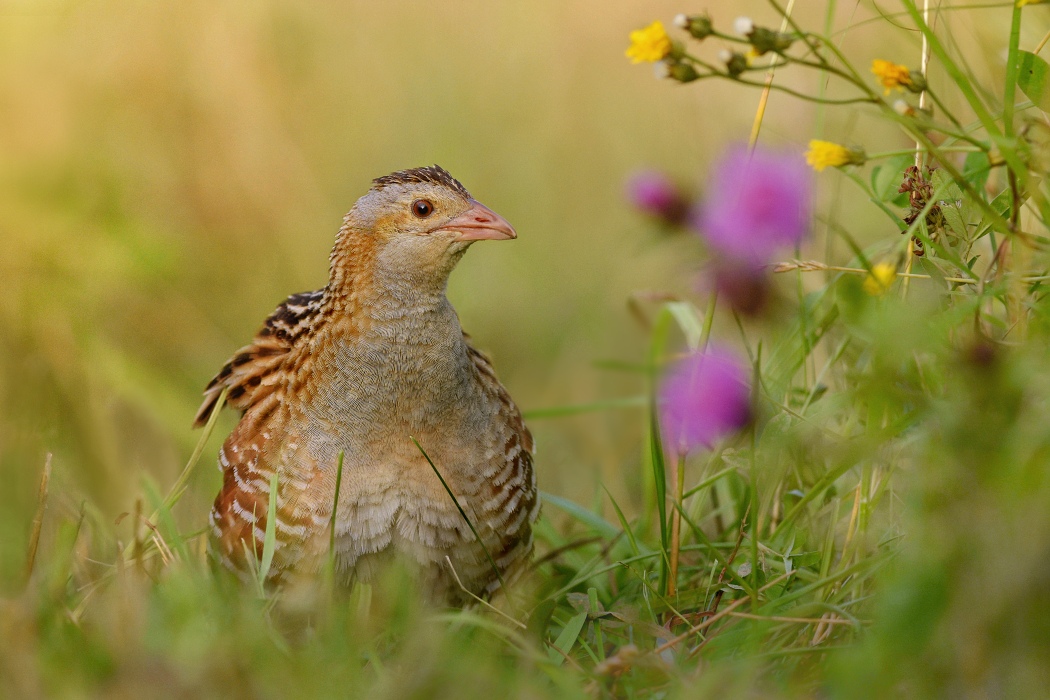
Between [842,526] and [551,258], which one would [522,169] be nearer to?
[551,258]

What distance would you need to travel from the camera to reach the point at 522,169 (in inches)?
272

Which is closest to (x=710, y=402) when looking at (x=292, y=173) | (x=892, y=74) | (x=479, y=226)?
(x=892, y=74)

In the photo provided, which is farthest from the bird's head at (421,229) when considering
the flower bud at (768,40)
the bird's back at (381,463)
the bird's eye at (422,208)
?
the flower bud at (768,40)

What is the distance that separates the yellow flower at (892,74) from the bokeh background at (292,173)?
8.81ft

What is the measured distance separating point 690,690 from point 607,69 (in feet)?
20.2

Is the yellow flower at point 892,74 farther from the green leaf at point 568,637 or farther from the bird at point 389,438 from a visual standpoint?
the green leaf at point 568,637

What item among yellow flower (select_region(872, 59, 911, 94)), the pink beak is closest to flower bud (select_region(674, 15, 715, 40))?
yellow flower (select_region(872, 59, 911, 94))

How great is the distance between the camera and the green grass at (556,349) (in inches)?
80.4

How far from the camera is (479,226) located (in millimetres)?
3139

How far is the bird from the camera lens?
9.98 ft

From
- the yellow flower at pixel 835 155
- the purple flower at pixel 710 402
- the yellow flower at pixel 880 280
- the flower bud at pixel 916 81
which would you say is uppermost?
the flower bud at pixel 916 81

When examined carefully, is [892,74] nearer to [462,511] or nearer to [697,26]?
[697,26]

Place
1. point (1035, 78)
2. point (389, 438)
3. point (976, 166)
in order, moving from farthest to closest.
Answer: point (389, 438)
point (976, 166)
point (1035, 78)

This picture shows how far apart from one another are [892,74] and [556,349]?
4.06 metres
